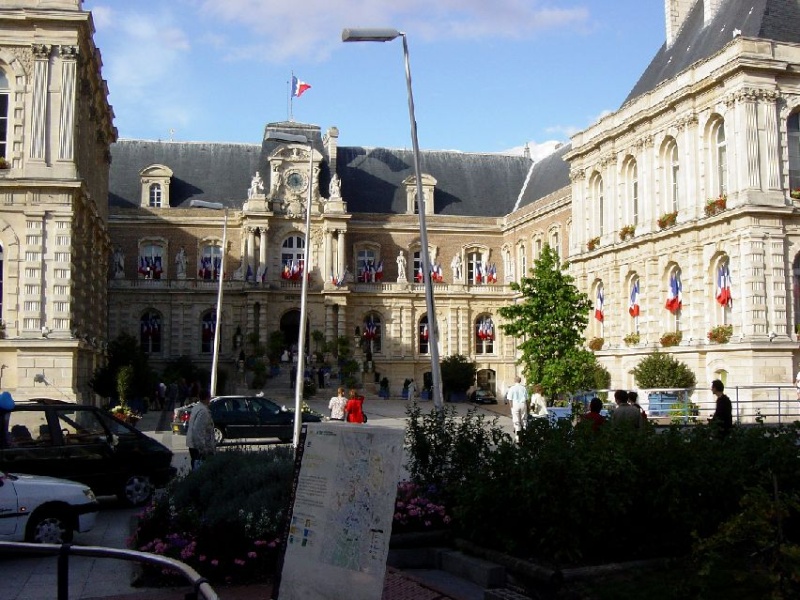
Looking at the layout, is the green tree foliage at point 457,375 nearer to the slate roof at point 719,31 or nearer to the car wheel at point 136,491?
the slate roof at point 719,31

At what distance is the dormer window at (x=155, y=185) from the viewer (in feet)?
191

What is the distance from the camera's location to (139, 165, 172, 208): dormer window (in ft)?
191

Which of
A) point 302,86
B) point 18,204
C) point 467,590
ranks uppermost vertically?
point 302,86

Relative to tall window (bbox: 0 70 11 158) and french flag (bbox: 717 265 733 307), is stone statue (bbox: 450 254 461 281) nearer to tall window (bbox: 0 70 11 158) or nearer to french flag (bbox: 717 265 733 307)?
french flag (bbox: 717 265 733 307)

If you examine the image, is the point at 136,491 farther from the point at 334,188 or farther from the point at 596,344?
the point at 334,188

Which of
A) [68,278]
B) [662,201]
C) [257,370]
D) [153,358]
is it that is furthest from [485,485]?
[153,358]

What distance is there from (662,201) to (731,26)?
7.40m

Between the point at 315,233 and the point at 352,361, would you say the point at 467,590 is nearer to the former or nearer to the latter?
the point at 352,361

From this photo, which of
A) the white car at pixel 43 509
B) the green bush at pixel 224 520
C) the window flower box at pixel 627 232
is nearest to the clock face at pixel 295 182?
the window flower box at pixel 627 232

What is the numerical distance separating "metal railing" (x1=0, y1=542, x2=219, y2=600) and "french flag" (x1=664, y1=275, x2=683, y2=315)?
113 feet

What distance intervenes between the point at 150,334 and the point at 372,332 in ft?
44.4

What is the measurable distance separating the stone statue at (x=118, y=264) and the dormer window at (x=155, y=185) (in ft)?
10.9

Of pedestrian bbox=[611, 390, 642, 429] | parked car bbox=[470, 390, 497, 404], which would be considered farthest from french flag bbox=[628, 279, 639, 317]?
pedestrian bbox=[611, 390, 642, 429]

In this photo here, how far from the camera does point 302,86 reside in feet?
137
